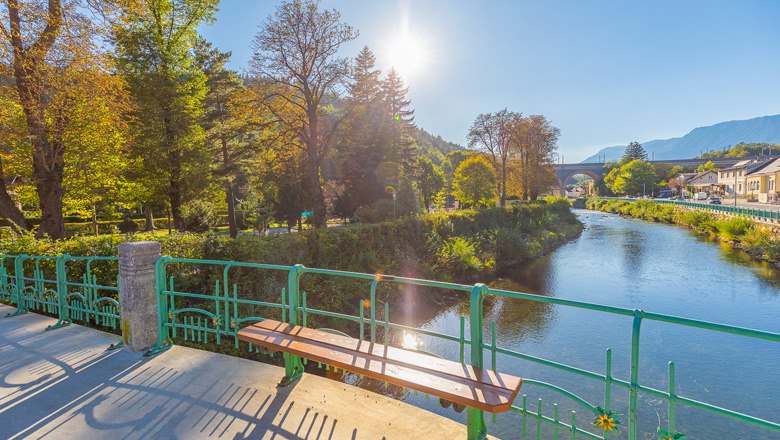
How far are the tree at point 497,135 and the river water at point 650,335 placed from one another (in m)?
17.9

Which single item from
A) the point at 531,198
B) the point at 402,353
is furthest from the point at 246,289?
the point at 531,198

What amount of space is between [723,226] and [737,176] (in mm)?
45776

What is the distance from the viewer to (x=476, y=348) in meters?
3.22

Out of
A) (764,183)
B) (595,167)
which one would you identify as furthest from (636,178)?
(764,183)

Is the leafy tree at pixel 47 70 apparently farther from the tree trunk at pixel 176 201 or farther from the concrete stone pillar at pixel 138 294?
the concrete stone pillar at pixel 138 294

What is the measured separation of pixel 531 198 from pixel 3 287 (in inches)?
1772

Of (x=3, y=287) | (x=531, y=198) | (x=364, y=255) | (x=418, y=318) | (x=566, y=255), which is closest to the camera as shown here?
(x=3, y=287)

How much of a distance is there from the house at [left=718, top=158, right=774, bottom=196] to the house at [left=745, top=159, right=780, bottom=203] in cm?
100

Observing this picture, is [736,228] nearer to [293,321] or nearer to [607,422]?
[607,422]

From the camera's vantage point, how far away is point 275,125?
63.0 ft

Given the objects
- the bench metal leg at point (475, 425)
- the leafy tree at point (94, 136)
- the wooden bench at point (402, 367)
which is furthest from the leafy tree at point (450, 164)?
the bench metal leg at point (475, 425)

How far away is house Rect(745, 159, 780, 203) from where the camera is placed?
49.5m

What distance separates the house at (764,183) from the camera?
4949cm

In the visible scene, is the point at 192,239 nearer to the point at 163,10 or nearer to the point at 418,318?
the point at 418,318
